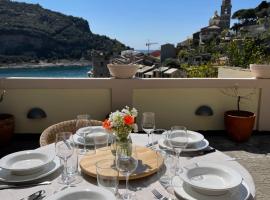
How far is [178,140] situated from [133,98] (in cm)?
296

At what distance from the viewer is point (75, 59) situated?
66.4 ft

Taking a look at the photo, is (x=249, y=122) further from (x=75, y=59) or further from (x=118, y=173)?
(x=75, y=59)

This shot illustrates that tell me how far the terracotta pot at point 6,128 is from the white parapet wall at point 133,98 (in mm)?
277

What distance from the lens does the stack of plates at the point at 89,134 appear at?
6.42 ft

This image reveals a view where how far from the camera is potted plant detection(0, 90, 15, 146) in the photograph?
13.5ft

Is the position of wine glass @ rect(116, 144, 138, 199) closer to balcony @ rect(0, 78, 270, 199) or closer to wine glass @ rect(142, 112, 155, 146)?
wine glass @ rect(142, 112, 155, 146)

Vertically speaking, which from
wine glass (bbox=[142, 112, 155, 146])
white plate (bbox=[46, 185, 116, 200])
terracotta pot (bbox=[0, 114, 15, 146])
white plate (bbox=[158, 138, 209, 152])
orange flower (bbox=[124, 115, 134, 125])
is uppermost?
orange flower (bbox=[124, 115, 134, 125])

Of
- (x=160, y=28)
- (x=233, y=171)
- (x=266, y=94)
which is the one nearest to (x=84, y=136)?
(x=233, y=171)

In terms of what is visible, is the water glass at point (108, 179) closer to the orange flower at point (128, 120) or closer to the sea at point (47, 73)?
the orange flower at point (128, 120)

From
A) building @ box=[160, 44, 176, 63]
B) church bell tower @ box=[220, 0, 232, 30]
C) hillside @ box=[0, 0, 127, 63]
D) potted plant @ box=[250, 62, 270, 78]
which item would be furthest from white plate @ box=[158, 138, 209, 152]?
church bell tower @ box=[220, 0, 232, 30]

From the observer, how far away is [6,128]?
13.6 feet

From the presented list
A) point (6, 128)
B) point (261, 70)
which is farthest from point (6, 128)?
point (261, 70)

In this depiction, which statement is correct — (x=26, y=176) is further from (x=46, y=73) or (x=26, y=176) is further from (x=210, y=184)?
(x=46, y=73)

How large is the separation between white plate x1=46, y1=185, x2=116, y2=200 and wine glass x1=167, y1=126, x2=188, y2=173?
0.49m
